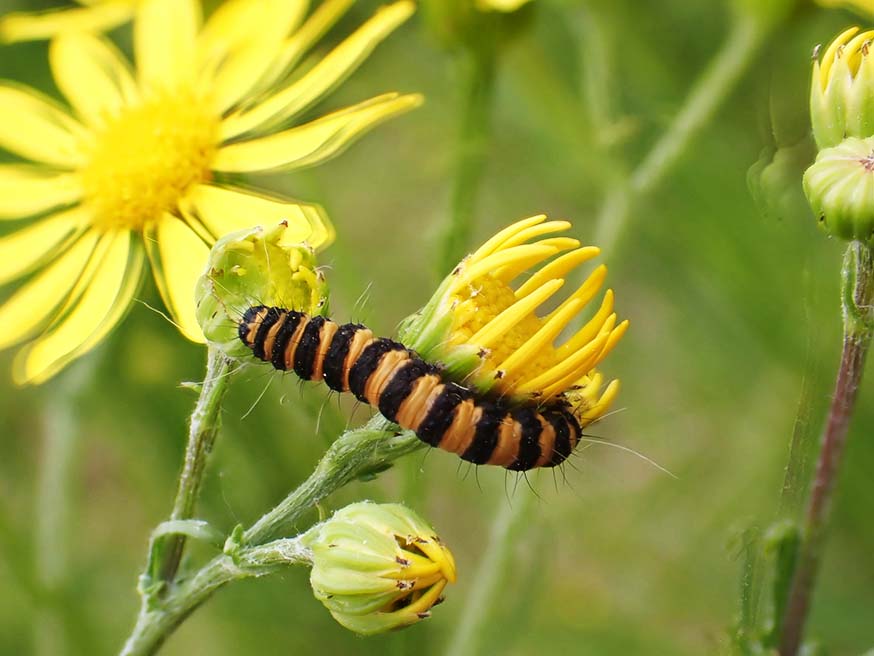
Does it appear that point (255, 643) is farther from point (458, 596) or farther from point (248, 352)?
point (248, 352)

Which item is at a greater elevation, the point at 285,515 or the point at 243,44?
the point at 243,44

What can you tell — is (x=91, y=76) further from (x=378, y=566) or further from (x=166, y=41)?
(x=378, y=566)

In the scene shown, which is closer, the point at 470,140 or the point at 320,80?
the point at 320,80

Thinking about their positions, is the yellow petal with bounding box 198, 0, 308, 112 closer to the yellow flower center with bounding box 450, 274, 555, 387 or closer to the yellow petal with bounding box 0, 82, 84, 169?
the yellow petal with bounding box 0, 82, 84, 169

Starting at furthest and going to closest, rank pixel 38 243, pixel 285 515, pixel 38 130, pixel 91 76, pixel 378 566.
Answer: pixel 91 76 < pixel 38 130 < pixel 38 243 < pixel 285 515 < pixel 378 566

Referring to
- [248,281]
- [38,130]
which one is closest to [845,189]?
[248,281]

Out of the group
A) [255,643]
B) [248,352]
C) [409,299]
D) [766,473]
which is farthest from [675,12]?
Answer: [248,352]
